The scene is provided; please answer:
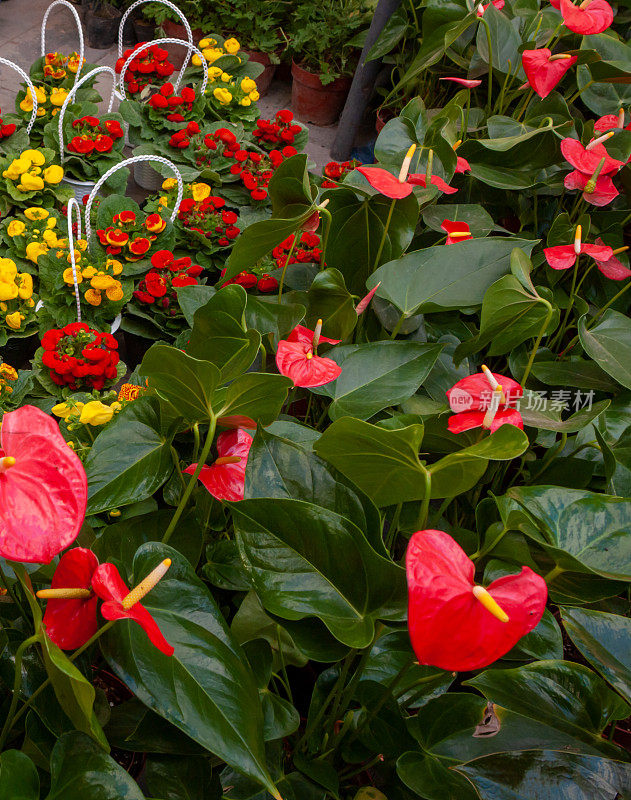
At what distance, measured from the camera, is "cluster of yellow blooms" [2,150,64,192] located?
1.84m

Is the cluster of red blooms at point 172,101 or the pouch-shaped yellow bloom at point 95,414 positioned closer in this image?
the pouch-shaped yellow bloom at point 95,414

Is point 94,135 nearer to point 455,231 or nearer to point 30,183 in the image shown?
point 30,183

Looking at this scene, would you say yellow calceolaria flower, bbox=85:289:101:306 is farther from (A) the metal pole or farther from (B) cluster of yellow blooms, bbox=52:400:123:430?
(A) the metal pole

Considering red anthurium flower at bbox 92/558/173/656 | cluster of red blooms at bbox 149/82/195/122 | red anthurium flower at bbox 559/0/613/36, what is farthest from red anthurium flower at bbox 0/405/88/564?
cluster of red blooms at bbox 149/82/195/122

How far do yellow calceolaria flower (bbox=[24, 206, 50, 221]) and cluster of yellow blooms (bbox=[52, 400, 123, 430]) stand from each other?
0.81 metres

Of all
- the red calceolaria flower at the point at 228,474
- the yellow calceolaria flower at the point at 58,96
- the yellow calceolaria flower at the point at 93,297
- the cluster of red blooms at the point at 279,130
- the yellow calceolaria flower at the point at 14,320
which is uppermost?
the red calceolaria flower at the point at 228,474

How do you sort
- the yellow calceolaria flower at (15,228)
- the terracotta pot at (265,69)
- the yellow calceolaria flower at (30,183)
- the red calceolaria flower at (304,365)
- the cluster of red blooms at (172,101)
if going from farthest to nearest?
the terracotta pot at (265,69) < the cluster of red blooms at (172,101) < the yellow calceolaria flower at (30,183) < the yellow calceolaria flower at (15,228) < the red calceolaria flower at (304,365)

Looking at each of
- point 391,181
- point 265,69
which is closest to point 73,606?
point 391,181

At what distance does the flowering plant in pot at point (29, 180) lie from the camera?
185cm

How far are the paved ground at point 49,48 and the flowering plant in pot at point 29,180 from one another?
1.09 m

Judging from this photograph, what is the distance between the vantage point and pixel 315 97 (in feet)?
9.92

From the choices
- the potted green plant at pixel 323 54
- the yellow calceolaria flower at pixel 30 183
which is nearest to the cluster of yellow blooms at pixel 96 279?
the yellow calceolaria flower at pixel 30 183

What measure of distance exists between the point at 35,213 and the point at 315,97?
1.64m

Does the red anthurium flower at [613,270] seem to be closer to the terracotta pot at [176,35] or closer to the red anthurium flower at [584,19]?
the red anthurium flower at [584,19]
